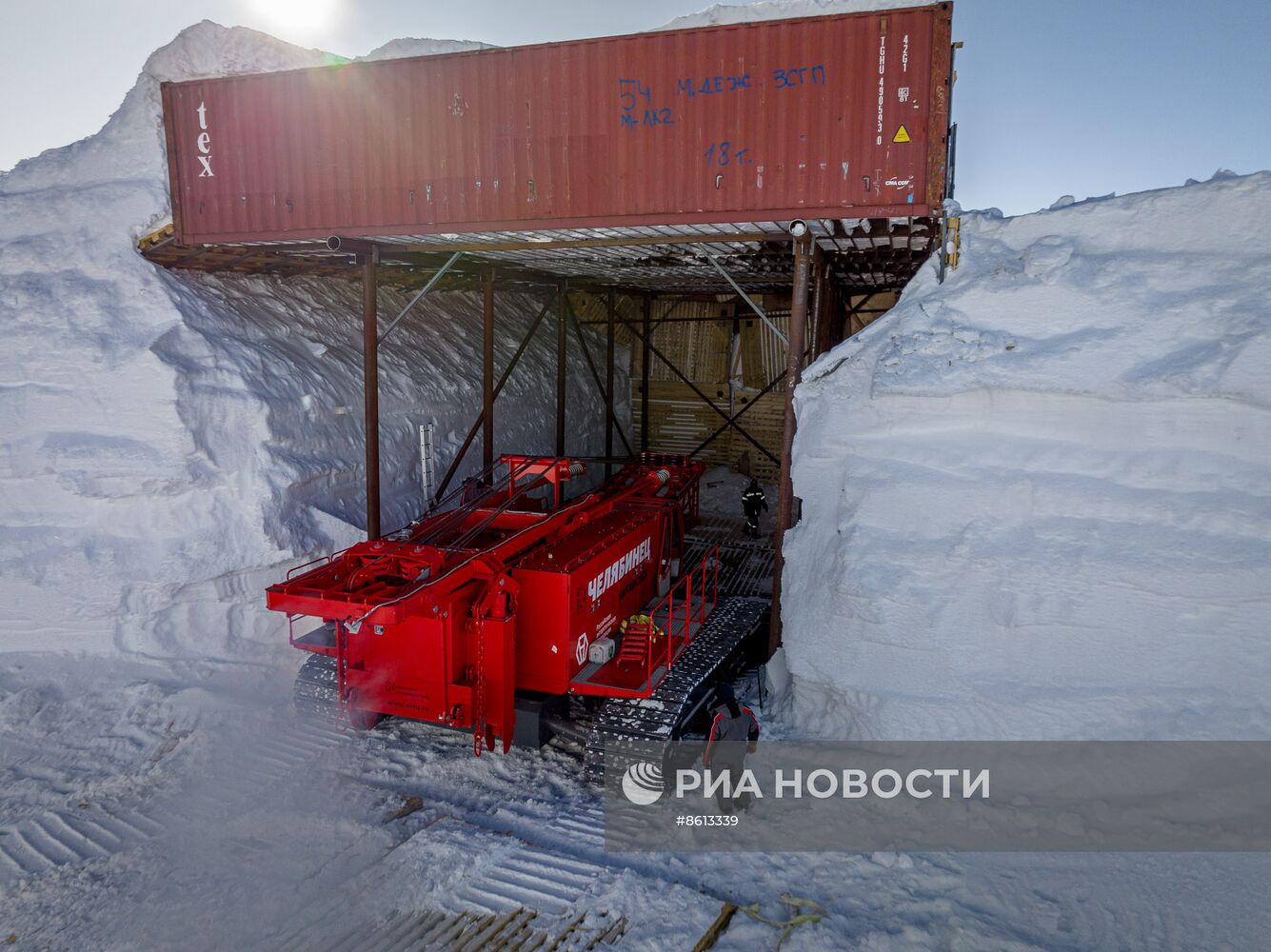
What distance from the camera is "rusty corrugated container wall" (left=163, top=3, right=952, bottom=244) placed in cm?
809

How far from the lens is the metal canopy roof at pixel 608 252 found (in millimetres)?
9484

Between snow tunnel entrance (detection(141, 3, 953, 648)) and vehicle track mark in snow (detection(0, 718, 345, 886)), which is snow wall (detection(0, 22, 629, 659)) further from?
vehicle track mark in snow (detection(0, 718, 345, 886))

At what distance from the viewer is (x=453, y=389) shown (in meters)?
14.4

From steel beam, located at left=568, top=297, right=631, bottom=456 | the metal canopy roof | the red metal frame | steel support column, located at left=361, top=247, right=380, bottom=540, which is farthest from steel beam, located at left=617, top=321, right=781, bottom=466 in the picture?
the red metal frame

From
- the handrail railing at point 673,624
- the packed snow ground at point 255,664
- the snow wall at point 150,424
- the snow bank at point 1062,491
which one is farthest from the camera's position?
the snow wall at point 150,424

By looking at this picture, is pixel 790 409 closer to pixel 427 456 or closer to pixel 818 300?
pixel 818 300

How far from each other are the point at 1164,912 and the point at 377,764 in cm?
622

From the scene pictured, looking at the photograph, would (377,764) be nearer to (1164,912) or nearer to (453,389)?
(1164,912)

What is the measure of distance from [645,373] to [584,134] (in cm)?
1018

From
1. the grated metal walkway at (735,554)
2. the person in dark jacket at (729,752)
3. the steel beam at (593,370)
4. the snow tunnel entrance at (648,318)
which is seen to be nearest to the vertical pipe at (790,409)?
the snow tunnel entrance at (648,318)

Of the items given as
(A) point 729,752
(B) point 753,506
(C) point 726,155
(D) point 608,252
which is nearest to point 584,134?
(C) point 726,155

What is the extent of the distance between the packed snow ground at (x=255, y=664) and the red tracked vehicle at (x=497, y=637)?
647mm

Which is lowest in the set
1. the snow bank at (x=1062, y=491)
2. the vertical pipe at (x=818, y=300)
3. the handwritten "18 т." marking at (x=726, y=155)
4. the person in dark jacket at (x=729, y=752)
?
the person in dark jacket at (x=729, y=752)

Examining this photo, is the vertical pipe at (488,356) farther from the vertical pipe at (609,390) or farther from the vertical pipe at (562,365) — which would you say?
the vertical pipe at (609,390)
